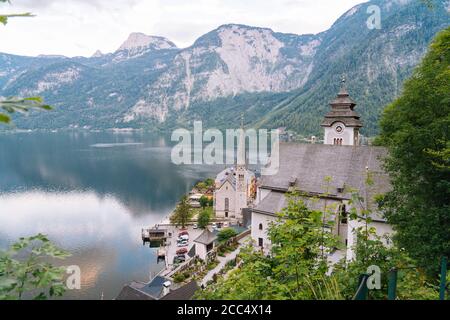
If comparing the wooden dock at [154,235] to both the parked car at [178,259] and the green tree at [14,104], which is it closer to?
the parked car at [178,259]

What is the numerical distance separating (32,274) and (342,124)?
34.6 metres

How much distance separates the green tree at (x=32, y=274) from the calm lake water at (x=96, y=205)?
86.8 feet

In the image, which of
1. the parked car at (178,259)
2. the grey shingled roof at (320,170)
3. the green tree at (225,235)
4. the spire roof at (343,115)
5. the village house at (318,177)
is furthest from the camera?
the spire roof at (343,115)

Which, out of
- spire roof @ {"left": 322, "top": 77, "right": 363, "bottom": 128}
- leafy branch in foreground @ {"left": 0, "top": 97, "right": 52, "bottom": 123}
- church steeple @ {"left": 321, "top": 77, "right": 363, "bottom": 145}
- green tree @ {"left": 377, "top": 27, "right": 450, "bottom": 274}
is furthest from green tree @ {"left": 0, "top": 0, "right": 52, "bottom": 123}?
spire roof @ {"left": 322, "top": 77, "right": 363, "bottom": 128}

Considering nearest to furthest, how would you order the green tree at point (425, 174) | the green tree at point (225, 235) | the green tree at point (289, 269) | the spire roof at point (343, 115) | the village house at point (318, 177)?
1. the green tree at point (289, 269)
2. the green tree at point (425, 174)
3. the village house at point (318, 177)
4. the green tree at point (225, 235)
5. the spire roof at point (343, 115)

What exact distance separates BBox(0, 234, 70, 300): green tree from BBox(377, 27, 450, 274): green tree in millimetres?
9751

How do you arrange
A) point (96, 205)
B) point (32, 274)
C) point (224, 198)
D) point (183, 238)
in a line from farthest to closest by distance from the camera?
point (96, 205)
point (224, 198)
point (183, 238)
point (32, 274)

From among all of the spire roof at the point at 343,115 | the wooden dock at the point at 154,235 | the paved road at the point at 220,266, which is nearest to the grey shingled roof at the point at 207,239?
the paved road at the point at 220,266

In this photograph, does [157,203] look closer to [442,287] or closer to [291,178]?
[291,178]

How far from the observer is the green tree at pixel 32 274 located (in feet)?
7.73

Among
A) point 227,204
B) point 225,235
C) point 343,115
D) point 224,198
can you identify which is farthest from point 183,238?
point 343,115

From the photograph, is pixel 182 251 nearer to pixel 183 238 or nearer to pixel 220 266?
pixel 183 238

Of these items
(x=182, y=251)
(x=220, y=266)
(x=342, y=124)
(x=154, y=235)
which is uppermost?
(x=342, y=124)

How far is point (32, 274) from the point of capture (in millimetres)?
2604
